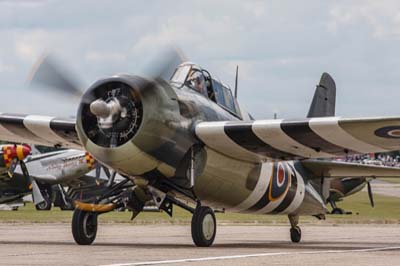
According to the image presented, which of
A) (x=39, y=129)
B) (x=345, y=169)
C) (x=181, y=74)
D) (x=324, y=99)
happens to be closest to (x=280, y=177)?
(x=345, y=169)

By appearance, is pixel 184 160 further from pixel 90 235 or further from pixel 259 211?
pixel 259 211

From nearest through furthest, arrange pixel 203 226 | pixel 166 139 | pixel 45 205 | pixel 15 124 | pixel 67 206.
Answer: pixel 166 139
pixel 203 226
pixel 15 124
pixel 45 205
pixel 67 206

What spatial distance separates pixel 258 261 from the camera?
1204 cm

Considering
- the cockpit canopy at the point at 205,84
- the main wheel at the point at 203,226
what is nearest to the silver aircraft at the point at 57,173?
the cockpit canopy at the point at 205,84

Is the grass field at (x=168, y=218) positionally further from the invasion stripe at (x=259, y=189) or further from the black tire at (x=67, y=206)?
the invasion stripe at (x=259, y=189)

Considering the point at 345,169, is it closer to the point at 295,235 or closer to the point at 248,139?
the point at 295,235

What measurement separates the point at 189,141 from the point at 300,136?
213 cm

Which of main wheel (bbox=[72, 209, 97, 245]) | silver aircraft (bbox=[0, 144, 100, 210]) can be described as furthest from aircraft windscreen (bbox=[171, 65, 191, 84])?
silver aircraft (bbox=[0, 144, 100, 210])

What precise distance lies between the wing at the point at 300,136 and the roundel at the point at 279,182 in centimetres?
141

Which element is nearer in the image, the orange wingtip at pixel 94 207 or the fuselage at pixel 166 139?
the fuselage at pixel 166 139

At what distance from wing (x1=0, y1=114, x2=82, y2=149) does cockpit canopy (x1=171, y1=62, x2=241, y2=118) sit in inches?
108

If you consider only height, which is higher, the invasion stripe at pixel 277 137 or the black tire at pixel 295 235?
the invasion stripe at pixel 277 137

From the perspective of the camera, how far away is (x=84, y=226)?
16250 millimetres

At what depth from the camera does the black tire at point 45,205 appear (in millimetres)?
45906
